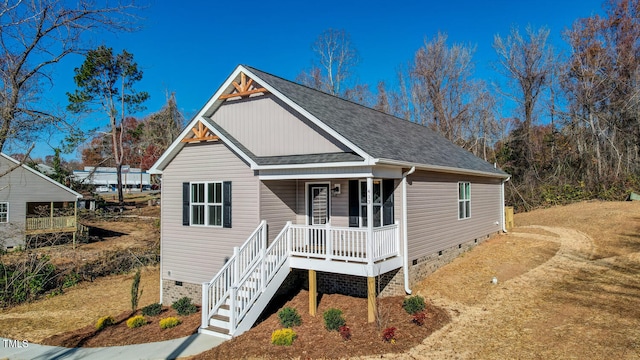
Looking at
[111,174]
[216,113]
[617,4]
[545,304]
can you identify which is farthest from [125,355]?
[111,174]

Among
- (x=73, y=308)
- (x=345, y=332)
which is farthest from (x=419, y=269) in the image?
(x=73, y=308)

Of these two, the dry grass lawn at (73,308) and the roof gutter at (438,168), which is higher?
the roof gutter at (438,168)

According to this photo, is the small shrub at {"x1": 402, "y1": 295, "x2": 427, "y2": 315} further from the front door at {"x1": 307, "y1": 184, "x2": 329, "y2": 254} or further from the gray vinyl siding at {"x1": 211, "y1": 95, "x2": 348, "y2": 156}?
the gray vinyl siding at {"x1": 211, "y1": 95, "x2": 348, "y2": 156}

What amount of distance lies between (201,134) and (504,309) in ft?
33.0

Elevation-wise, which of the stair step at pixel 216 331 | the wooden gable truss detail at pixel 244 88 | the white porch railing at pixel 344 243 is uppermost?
the wooden gable truss detail at pixel 244 88

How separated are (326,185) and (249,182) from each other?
242 cm

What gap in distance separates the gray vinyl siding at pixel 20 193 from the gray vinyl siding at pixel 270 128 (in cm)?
2050

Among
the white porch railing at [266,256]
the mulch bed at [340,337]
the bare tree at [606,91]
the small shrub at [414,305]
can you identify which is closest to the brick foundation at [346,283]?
the mulch bed at [340,337]

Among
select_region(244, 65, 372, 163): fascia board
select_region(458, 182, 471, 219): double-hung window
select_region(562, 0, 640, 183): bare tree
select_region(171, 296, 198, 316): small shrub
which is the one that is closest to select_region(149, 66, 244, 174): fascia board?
select_region(244, 65, 372, 163): fascia board

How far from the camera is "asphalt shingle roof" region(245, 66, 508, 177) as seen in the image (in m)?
10.9

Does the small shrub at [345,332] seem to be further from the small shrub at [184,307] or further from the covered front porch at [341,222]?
the small shrub at [184,307]

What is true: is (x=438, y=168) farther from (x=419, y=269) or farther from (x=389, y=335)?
(x=389, y=335)

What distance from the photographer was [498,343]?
786 centimetres

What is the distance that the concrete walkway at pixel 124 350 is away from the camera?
342 inches
